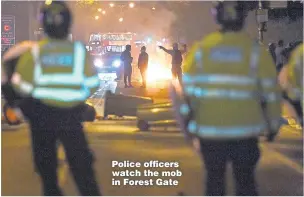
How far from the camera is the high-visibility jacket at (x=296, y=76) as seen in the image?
5.56 m

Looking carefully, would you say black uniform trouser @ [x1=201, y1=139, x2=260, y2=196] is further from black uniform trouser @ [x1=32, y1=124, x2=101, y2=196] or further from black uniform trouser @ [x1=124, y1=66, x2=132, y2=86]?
black uniform trouser @ [x1=124, y1=66, x2=132, y2=86]

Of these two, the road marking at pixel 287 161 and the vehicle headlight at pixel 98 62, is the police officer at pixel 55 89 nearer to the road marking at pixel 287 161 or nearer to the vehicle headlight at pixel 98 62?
the vehicle headlight at pixel 98 62

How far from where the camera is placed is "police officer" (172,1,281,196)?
187 inches

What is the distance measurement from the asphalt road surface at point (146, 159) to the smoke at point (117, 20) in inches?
48.6

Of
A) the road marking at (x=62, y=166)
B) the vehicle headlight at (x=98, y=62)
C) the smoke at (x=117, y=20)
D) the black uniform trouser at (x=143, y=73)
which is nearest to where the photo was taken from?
the road marking at (x=62, y=166)

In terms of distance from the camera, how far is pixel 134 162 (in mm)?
6445

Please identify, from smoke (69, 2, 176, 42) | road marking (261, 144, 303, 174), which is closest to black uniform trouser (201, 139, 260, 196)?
smoke (69, 2, 176, 42)

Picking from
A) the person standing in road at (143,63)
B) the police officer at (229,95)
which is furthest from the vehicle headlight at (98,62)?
the person standing in road at (143,63)

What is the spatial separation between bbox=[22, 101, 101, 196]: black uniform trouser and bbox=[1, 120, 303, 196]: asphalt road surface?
0.21m

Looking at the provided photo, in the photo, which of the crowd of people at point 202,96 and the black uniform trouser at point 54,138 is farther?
the black uniform trouser at point 54,138

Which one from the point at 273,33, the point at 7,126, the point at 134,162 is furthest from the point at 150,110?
the point at 273,33

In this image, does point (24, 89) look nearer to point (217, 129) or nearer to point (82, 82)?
point (82, 82)

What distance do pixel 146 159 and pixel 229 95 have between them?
82.7 inches

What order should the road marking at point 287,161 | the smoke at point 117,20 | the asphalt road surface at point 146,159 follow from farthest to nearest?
the road marking at point 287,161
the smoke at point 117,20
the asphalt road surface at point 146,159
